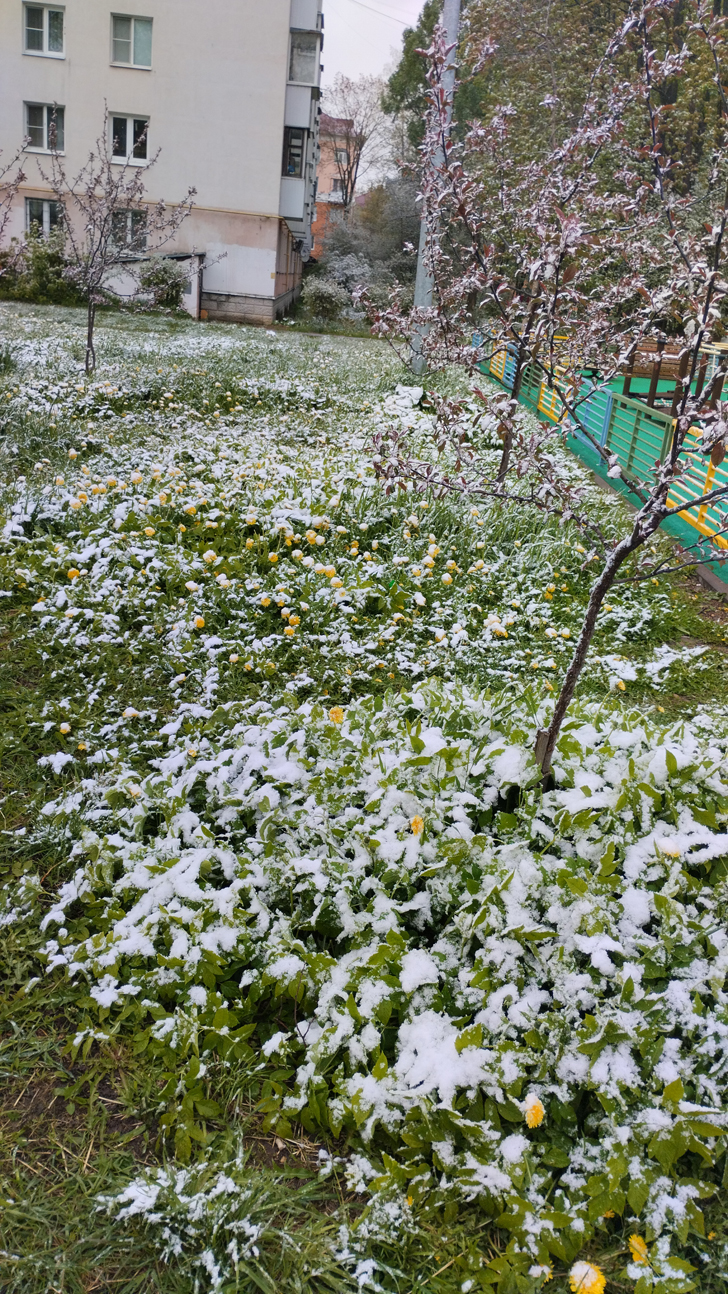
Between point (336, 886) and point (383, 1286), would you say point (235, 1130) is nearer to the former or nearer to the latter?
point (383, 1286)

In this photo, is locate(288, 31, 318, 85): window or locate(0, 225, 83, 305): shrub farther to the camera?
locate(288, 31, 318, 85): window

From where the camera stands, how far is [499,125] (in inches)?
250

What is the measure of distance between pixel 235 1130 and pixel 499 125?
684cm

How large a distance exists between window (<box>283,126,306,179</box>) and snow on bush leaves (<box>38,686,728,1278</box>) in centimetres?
2765

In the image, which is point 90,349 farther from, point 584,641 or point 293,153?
point 293,153

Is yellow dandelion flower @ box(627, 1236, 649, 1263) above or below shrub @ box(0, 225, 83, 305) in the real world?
below

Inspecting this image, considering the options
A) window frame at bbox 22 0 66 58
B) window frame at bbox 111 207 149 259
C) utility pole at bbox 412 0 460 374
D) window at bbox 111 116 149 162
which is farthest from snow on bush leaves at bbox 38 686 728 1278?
window frame at bbox 22 0 66 58

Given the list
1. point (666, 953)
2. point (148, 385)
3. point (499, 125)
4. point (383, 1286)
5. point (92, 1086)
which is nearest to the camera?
point (383, 1286)

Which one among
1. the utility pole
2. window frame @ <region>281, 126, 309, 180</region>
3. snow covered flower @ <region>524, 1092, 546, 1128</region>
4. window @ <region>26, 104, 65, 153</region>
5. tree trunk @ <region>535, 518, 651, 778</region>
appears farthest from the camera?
window frame @ <region>281, 126, 309, 180</region>

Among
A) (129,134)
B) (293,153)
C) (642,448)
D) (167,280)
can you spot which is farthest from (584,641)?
(293,153)

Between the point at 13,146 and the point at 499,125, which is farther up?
the point at 13,146

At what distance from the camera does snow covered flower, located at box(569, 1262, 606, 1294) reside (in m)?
1.81

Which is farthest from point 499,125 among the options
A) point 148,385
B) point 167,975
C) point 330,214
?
point 330,214

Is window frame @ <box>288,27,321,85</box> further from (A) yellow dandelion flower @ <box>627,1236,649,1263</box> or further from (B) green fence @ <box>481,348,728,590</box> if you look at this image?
(A) yellow dandelion flower @ <box>627,1236,649,1263</box>
